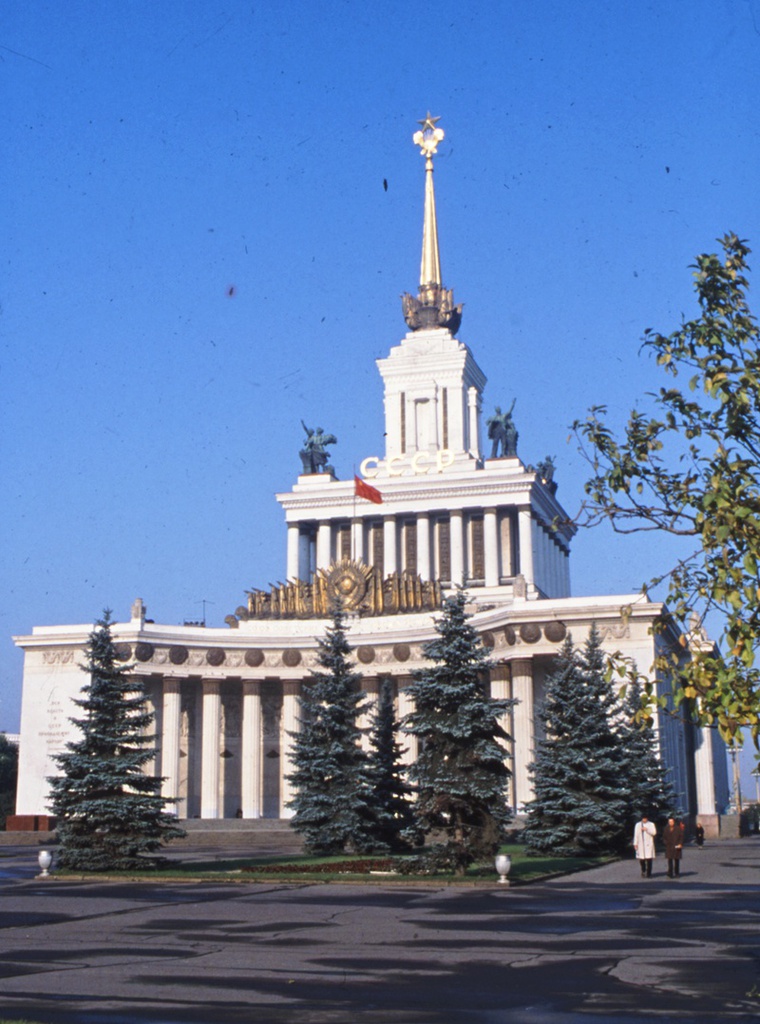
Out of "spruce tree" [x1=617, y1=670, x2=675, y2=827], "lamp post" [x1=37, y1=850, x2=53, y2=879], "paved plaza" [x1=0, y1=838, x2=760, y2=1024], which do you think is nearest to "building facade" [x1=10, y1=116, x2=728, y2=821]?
"spruce tree" [x1=617, y1=670, x2=675, y2=827]

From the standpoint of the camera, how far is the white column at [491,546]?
70.4 m

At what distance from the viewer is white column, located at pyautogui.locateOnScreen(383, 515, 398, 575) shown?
72.2m

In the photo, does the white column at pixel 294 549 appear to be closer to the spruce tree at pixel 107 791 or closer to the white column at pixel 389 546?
the white column at pixel 389 546

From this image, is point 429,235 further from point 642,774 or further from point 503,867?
point 503,867

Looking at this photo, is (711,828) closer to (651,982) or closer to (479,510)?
(479,510)

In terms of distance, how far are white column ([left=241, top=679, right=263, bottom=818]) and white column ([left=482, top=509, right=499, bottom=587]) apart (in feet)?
49.5

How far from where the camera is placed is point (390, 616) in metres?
64.8

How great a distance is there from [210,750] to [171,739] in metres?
2.07

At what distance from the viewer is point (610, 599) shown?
180 feet

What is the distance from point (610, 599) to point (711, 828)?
11.7 metres

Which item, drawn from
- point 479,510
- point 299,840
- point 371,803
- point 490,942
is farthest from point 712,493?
point 479,510

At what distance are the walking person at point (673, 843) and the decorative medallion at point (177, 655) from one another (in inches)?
1455

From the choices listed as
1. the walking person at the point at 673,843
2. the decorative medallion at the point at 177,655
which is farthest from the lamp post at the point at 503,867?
the decorative medallion at the point at 177,655

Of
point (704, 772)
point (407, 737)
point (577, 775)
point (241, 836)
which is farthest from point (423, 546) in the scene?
point (577, 775)
